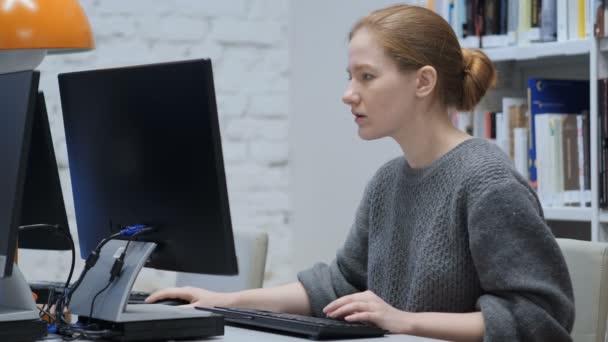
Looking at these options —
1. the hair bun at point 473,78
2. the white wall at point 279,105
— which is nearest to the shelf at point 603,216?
the hair bun at point 473,78

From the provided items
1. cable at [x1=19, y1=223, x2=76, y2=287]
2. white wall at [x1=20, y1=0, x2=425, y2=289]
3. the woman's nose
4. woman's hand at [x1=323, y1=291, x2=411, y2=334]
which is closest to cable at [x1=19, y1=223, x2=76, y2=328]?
cable at [x1=19, y1=223, x2=76, y2=287]

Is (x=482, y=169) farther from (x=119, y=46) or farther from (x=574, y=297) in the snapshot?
(x=119, y=46)

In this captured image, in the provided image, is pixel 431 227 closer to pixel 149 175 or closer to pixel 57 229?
pixel 149 175

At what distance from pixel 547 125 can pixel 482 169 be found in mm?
1011

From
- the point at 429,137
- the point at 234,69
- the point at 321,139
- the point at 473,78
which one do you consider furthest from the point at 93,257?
the point at 321,139

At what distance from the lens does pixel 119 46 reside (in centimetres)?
329

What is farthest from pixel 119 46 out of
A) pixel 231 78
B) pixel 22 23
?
pixel 22 23

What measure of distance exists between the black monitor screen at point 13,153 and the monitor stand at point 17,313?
8 centimetres

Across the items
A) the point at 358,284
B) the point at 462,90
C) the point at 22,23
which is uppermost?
the point at 22,23

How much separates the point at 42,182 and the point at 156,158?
1.09ft

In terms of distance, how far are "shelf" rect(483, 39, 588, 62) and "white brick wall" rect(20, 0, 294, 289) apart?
960mm

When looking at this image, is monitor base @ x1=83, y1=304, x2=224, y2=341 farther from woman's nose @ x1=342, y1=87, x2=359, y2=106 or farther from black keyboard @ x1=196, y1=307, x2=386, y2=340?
woman's nose @ x1=342, y1=87, x2=359, y2=106

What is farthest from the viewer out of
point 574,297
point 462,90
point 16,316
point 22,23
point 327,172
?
point 327,172

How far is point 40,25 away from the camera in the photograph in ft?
6.76
